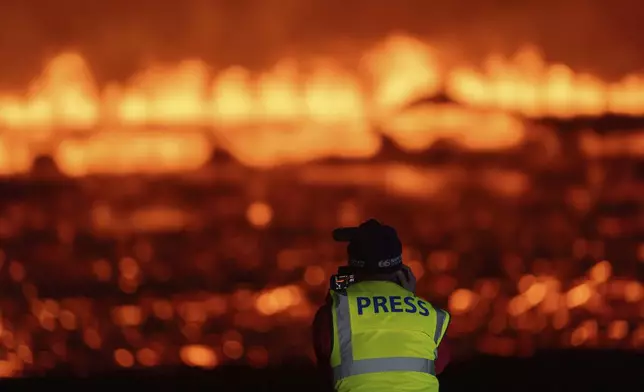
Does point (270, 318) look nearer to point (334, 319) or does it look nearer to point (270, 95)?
point (270, 95)

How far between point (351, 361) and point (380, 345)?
7 centimetres

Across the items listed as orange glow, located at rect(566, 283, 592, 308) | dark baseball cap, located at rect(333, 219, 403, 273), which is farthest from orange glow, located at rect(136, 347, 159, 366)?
dark baseball cap, located at rect(333, 219, 403, 273)

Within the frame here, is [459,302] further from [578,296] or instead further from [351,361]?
[351,361]

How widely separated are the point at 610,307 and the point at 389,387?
3.02 m

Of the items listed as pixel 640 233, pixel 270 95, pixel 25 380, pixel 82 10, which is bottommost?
pixel 25 380

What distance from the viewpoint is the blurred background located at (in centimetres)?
486

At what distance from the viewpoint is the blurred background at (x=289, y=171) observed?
191 inches

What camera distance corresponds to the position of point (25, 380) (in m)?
4.92

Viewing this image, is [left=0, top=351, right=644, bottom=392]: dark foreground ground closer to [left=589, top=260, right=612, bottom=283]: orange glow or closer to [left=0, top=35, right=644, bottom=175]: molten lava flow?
[left=589, top=260, right=612, bottom=283]: orange glow

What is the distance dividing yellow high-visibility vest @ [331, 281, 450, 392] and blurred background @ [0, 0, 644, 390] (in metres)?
2.60

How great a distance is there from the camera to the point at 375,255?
7.87ft

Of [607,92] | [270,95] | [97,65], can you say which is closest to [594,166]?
[607,92]

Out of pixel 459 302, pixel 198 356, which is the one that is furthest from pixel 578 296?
pixel 198 356

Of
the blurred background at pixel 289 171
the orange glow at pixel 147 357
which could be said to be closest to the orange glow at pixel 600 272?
the blurred background at pixel 289 171
